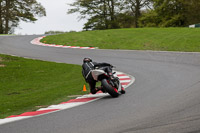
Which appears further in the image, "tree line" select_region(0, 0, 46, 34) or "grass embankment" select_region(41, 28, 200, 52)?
"tree line" select_region(0, 0, 46, 34)

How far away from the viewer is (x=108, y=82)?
888cm

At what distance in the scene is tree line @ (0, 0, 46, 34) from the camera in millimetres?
56125

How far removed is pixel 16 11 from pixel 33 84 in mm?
47543

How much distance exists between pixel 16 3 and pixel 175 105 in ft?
180

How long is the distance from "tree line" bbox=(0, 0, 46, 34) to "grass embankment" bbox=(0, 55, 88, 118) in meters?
38.7

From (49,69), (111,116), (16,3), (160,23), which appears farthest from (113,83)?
(16,3)

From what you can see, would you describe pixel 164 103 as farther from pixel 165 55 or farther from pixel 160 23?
pixel 160 23

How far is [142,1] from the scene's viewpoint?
199ft

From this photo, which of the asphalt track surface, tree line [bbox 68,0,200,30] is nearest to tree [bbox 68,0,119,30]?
tree line [bbox 68,0,200,30]

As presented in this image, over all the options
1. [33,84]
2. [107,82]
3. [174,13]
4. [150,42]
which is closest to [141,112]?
[107,82]

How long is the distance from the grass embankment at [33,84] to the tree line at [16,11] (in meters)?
38.7

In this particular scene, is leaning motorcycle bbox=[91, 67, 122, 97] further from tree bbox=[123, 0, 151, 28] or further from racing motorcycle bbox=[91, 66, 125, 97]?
tree bbox=[123, 0, 151, 28]

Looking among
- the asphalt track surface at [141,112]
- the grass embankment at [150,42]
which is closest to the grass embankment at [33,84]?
the asphalt track surface at [141,112]

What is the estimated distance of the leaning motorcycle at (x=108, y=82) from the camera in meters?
8.70
